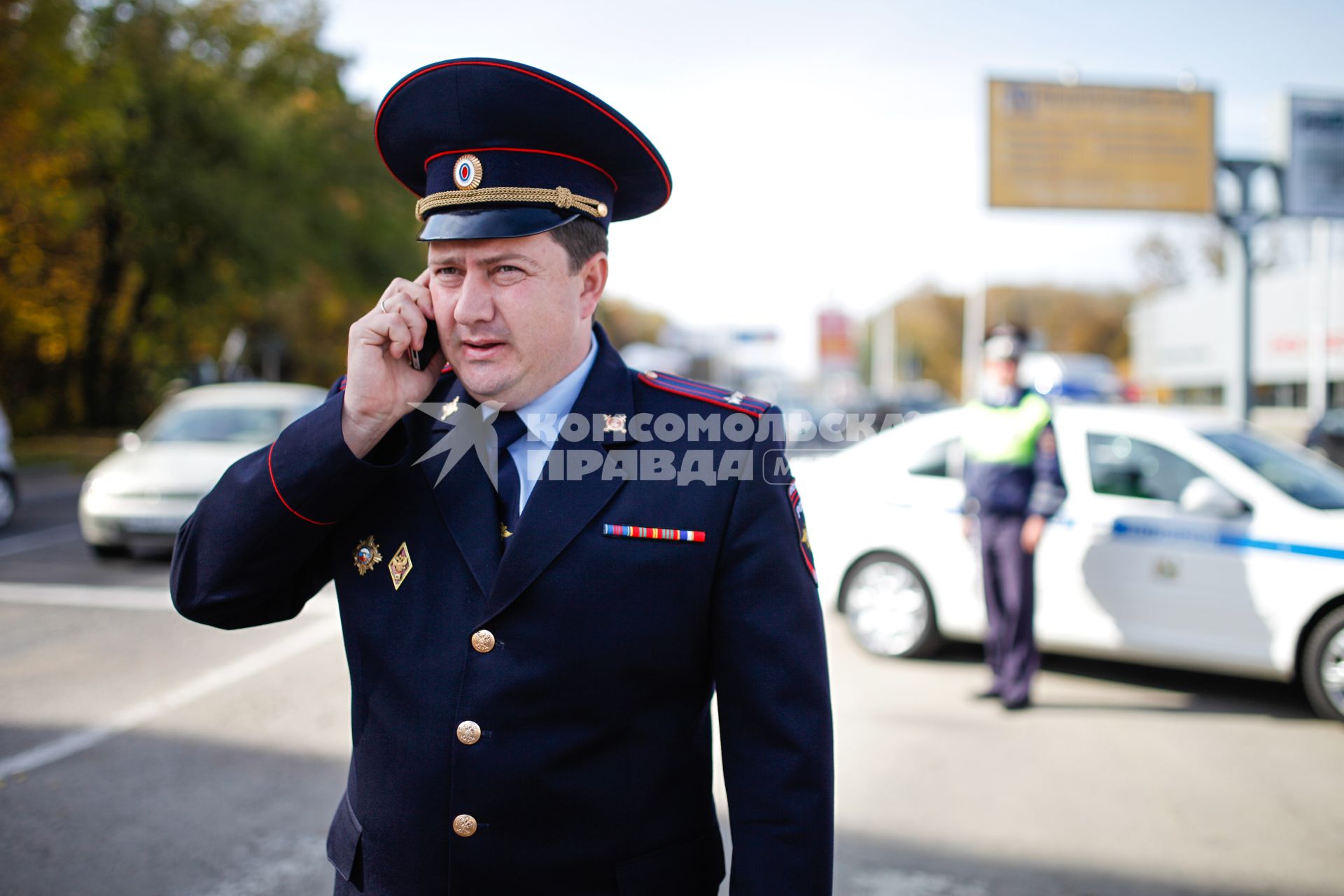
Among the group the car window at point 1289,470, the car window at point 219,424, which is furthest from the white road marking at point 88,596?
the car window at point 1289,470

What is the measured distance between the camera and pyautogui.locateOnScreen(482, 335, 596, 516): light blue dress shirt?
1.81 meters

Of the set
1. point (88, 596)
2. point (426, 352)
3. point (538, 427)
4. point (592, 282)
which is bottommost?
point (88, 596)

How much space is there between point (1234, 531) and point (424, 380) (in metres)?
5.22

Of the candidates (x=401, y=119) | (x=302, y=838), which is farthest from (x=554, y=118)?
(x=302, y=838)

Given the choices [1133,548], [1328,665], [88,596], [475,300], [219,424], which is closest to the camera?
[475,300]

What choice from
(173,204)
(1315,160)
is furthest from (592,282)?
(173,204)

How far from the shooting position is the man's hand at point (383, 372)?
1672 mm

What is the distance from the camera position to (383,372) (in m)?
1.68

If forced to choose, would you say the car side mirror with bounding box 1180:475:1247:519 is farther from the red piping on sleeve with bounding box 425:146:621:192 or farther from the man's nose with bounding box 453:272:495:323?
the man's nose with bounding box 453:272:495:323

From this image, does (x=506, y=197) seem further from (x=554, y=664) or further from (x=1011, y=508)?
(x=1011, y=508)

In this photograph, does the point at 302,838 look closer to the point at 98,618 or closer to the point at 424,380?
the point at 424,380

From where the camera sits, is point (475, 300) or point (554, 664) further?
point (475, 300)

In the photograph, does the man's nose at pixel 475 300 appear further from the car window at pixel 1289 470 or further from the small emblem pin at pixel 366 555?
the car window at pixel 1289 470

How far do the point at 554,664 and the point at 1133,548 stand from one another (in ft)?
16.7
